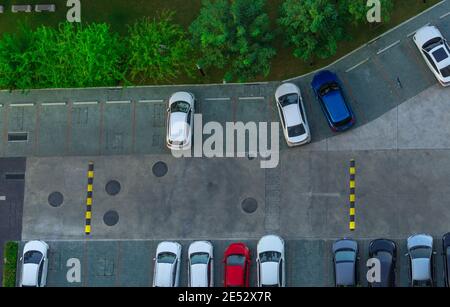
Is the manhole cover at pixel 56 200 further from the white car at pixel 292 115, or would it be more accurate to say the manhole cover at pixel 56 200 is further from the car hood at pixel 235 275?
the white car at pixel 292 115

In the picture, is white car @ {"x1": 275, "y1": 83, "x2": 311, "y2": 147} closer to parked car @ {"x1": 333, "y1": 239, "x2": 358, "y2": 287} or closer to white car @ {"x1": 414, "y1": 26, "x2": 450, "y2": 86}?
parked car @ {"x1": 333, "y1": 239, "x2": 358, "y2": 287}

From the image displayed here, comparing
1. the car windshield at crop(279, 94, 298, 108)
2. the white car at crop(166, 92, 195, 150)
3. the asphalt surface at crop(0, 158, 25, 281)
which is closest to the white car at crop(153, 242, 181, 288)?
the white car at crop(166, 92, 195, 150)

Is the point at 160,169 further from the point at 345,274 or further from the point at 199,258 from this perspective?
the point at 345,274

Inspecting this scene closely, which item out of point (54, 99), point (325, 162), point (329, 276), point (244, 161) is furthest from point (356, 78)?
point (54, 99)

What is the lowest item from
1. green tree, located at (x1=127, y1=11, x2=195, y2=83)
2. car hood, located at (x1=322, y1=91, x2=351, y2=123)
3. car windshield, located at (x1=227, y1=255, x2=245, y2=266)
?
car windshield, located at (x1=227, y1=255, x2=245, y2=266)

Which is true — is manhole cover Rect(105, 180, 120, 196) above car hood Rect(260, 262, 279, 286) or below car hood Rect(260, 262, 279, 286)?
above

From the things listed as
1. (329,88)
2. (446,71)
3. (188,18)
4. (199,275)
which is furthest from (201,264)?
(446,71)
